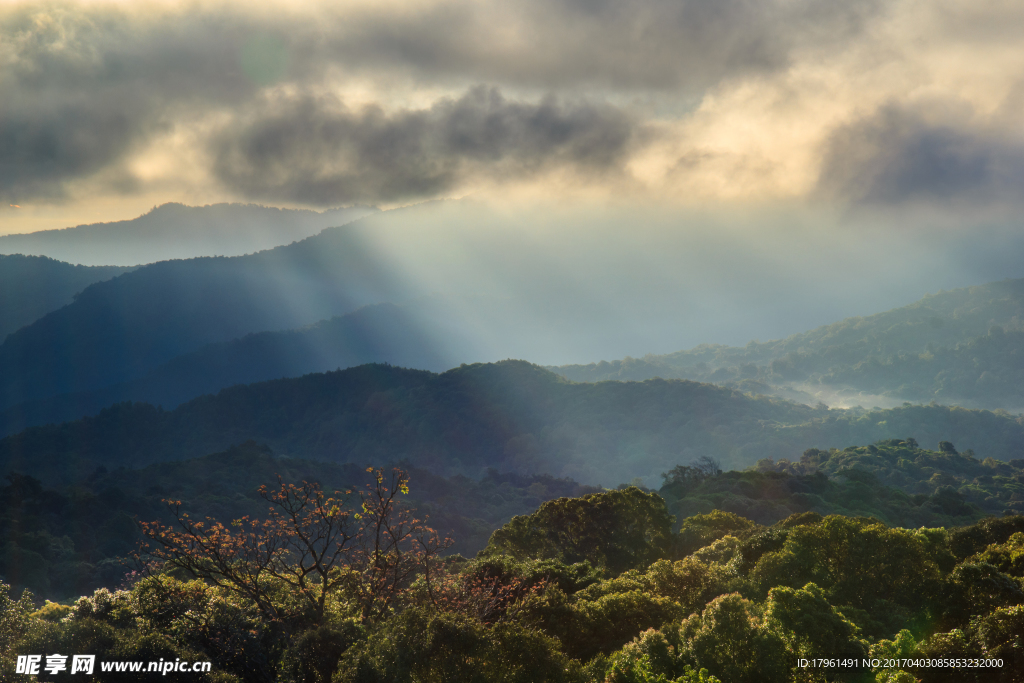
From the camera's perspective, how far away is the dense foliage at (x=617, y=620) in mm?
16609

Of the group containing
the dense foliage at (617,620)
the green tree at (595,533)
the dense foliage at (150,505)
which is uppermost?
the dense foliage at (617,620)

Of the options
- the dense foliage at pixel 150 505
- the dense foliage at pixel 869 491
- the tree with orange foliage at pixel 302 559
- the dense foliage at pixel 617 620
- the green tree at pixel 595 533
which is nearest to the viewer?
the dense foliage at pixel 617 620

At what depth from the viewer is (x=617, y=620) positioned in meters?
24.3

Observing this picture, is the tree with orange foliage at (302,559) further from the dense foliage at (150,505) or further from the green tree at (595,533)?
the dense foliage at (150,505)

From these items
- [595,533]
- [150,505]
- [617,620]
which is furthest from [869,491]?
[150,505]

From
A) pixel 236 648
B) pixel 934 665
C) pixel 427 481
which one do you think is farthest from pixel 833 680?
pixel 427 481

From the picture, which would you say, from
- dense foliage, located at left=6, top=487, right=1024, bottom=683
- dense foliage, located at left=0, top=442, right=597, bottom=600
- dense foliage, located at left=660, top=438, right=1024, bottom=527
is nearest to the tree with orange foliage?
dense foliage, located at left=6, top=487, right=1024, bottom=683

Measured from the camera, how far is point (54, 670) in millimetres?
19547

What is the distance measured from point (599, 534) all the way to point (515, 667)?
30741 millimetres

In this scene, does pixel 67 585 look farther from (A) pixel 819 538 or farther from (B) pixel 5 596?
(A) pixel 819 538

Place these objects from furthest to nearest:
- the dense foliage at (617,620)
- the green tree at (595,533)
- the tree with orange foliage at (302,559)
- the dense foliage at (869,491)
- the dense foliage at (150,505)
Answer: the dense foliage at (869,491) < the dense foliage at (150,505) < the green tree at (595,533) < the tree with orange foliage at (302,559) < the dense foliage at (617,620)

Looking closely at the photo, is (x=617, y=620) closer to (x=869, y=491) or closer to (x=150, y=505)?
(x=869, y=491)

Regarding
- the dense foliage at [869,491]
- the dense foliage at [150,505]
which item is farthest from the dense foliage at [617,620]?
the dense foliage at [869,491]

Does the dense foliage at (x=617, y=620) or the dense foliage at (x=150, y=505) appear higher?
the dense foliage at (x=617, y=620)
